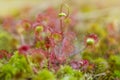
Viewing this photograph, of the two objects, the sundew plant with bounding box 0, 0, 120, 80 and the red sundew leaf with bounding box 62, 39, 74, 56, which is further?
the red sundew leaf with bounding box 62, 39, 74, 56

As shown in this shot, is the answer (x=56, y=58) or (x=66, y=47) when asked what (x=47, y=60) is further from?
(x=66, y=47)

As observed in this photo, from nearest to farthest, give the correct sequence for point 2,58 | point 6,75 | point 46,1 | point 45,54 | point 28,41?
1. point 6,75
2. point 45,54
3. point 2,58
4. point 28,41
5. point 46,1

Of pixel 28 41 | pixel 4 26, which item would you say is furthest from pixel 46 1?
pixel 28 41

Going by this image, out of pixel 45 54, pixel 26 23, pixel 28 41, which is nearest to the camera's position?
pixel 45 54

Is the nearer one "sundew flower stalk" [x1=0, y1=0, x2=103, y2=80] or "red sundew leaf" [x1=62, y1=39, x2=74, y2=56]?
"sundew flower stalk" [x1=0, y1=0, x2=103, y2=80]

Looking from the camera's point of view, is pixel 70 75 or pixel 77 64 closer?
pixel 70 75

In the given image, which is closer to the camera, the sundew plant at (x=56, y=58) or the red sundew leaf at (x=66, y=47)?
the sundew plant at (x=56, y=58)

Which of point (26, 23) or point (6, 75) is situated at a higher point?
point (26, 23)

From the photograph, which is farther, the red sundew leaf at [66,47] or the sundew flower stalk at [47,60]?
the red sundew leaf at [66,47]

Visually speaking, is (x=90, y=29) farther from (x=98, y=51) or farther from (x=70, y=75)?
(x=70, y=75)

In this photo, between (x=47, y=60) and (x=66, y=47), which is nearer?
(x=47, y=60)

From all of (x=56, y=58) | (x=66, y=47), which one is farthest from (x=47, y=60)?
(x=66, y=47)
